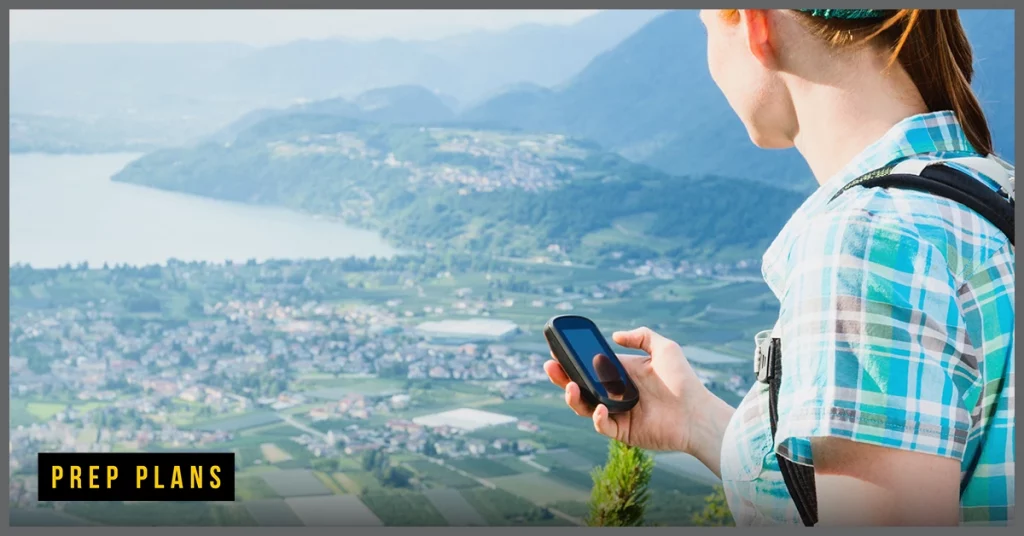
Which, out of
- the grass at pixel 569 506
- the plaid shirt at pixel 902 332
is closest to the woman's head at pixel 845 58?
the plaid shirt at pixel 902 332

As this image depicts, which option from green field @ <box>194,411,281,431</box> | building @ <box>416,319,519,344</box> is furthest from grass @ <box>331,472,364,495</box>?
building @ <box>416,319,519,344</box>

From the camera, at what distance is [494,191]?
7762 millimetres

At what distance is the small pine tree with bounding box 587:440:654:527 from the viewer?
2.25 m

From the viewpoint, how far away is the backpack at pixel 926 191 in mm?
676

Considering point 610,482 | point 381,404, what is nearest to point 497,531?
point 610,482

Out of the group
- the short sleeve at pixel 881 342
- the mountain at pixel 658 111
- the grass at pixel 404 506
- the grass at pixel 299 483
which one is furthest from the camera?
the mountain at pixel 658 111

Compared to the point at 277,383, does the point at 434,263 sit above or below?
above

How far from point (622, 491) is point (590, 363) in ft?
3.66

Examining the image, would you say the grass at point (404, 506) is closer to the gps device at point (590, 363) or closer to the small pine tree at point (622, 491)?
the small pine tree at point (622, 491)

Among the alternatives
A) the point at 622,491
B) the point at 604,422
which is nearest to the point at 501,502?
the point at 622,491

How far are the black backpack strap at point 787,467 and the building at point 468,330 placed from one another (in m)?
6.28

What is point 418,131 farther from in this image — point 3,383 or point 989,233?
point 989,233

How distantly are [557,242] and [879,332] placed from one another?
6851 millimetres

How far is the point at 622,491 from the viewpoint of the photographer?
2.26 metres
